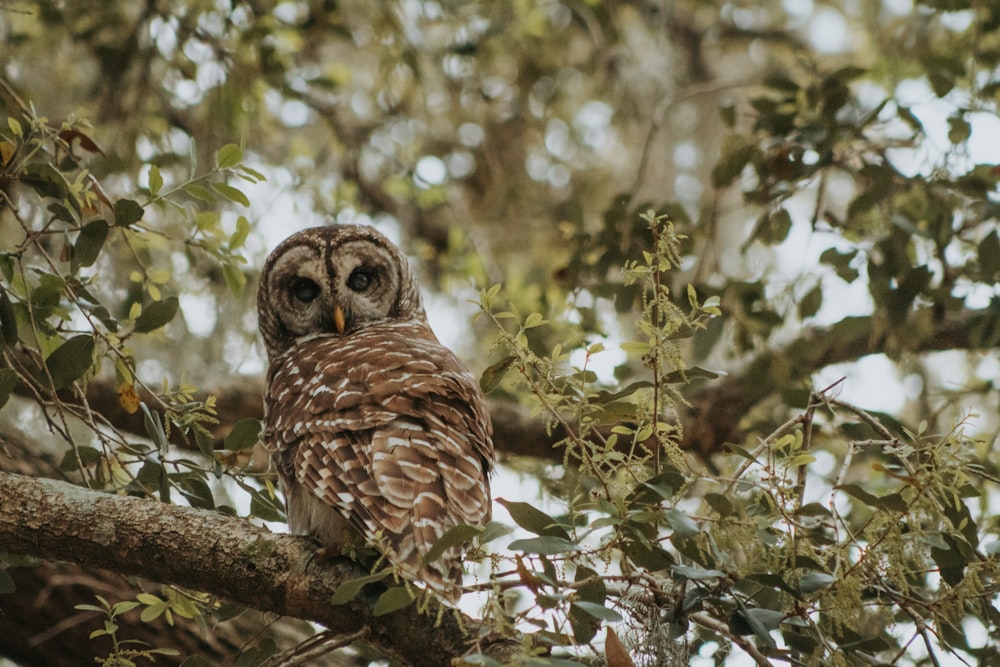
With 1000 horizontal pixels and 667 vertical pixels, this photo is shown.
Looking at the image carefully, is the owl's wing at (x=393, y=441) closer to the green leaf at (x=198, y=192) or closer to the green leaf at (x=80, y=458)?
the green leaf at (x=80, y=458)

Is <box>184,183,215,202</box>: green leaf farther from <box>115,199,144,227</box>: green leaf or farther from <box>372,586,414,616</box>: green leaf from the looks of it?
<box>372,586,414,616</box>: green leaf

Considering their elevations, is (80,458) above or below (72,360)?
below

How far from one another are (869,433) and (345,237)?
2.23 metres

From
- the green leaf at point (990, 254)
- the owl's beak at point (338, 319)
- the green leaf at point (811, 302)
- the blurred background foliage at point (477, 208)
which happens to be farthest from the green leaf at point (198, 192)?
the green leaf at point (990, 254)

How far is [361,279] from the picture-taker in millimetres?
4148

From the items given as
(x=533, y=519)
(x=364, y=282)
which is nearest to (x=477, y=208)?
(x=364, y=282)

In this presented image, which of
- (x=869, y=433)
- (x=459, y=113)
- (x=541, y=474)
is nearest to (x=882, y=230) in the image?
(x=869, y=433)

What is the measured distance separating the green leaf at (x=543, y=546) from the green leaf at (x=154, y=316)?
4.29 feet

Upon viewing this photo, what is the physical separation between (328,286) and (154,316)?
1258 mm

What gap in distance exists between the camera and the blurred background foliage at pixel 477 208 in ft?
8.74

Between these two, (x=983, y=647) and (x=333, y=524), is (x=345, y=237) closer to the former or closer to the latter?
(x=333, y=524)

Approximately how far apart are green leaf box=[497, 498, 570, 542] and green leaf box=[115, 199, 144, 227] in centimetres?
119

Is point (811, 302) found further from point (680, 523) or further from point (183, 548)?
point (183, 548)

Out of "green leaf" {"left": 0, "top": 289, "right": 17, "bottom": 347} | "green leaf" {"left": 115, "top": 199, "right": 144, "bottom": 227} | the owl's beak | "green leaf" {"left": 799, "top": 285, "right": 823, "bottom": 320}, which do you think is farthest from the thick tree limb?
"green leaf" {"left": 799, "top": 285, "right": 823, "bottom": 320}
